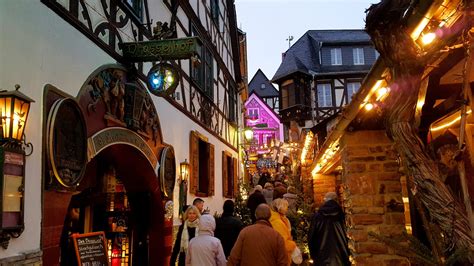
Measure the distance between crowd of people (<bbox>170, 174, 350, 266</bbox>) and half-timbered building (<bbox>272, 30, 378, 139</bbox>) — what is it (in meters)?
17.4

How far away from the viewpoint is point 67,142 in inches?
179

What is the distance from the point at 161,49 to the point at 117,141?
147 centimetres

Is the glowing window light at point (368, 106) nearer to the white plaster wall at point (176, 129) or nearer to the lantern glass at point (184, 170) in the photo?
the white plaster wall at point (176, 129)

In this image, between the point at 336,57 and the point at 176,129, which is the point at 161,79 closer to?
the point at 176,129

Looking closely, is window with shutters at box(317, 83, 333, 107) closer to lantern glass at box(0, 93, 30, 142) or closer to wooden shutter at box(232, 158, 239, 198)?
wooden shutter at box(232, 158, 239, 198)

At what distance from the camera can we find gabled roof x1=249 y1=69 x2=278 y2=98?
1564 inches

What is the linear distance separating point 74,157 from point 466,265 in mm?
3855

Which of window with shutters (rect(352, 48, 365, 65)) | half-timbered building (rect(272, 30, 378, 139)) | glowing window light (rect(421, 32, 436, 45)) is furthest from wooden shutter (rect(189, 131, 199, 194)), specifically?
window with shutters (rect(352, 48, 365, 65))

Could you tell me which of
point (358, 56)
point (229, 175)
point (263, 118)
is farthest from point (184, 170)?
point (263, 118)

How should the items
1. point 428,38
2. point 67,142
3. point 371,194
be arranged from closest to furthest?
point 428,38 → point 67,142 → point 371,194

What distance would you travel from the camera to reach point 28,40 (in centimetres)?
404

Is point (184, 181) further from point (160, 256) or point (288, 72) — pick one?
point (288, 72)

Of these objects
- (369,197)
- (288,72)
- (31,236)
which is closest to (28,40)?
(31,236)

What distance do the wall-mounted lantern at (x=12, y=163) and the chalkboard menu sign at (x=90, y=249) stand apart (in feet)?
5.17
